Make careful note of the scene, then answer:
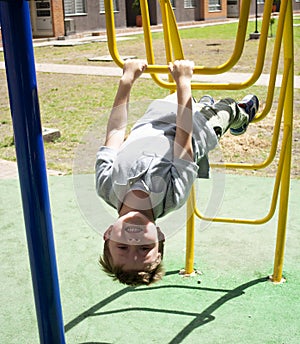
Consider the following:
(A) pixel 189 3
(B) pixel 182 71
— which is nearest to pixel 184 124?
(B) pixel 182 71

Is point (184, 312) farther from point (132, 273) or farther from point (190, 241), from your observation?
point (132, 273)

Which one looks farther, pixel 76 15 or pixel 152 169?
pixel 76 15

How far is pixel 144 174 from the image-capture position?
7.04 ft

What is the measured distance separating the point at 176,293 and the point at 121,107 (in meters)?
1.21

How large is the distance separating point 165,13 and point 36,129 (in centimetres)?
107

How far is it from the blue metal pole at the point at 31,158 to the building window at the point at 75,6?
2025 centimetres

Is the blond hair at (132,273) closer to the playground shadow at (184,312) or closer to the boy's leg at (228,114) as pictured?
the playground shadow at (184,312)

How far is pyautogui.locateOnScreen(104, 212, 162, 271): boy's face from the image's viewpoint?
6.93ft

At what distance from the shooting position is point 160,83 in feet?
9.03

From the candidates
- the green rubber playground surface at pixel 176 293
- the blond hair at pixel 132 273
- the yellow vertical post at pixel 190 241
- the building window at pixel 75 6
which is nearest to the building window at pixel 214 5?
the building window at pixel 75 6

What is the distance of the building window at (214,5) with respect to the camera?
28109mm

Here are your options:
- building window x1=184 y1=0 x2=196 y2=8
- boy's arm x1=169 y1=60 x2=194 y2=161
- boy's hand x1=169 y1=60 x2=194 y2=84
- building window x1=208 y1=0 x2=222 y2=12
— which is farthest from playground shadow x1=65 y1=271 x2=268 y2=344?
building window x1=208 y1=0 x2=222 y2=12

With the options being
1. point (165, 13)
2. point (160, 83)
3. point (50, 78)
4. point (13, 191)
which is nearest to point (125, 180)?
point (160, 83)

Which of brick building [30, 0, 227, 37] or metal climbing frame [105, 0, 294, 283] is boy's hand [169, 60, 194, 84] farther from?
brick building [30, 0, 227, 37]
